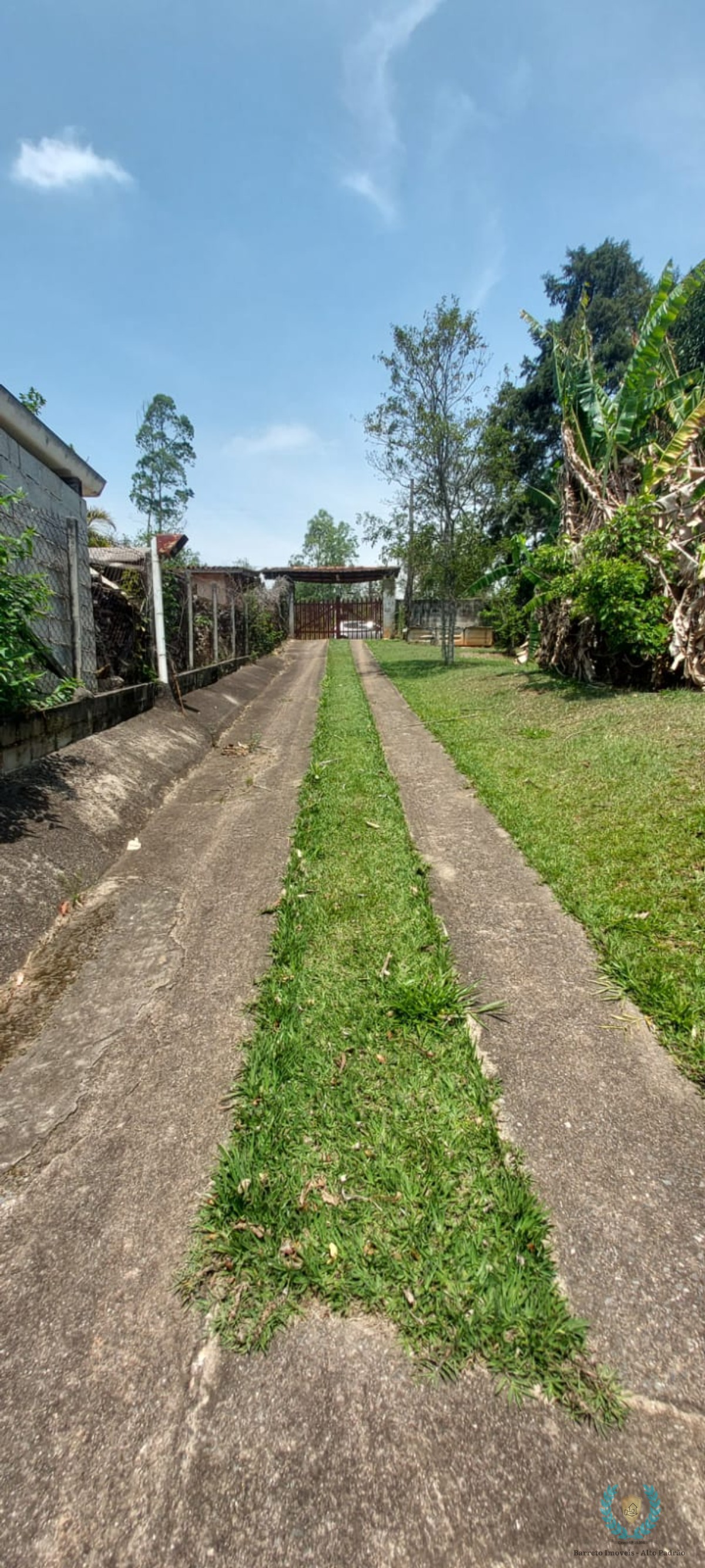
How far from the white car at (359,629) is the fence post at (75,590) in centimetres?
2552

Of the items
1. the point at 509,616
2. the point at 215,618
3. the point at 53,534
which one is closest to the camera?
the point at 53,534

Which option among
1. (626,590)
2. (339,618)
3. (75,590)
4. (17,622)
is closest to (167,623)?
(75,590)

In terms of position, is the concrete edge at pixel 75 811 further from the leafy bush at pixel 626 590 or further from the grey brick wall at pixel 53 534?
the leafy bush at pixel 626 590

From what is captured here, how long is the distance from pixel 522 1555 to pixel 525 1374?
0.26 metres

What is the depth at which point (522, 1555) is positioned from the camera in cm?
104

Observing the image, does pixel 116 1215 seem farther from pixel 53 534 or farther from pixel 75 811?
pixel 53 534

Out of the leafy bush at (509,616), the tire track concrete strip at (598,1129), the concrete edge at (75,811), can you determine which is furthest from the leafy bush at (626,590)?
the leafy bush at (509,616)

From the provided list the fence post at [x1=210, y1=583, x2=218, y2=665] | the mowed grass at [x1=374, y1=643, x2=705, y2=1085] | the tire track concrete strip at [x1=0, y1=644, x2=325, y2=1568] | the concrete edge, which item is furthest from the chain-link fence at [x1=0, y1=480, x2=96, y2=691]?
the fence post at [x1=210, y1=583, x2=218, y2=665]

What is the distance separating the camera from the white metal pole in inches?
322

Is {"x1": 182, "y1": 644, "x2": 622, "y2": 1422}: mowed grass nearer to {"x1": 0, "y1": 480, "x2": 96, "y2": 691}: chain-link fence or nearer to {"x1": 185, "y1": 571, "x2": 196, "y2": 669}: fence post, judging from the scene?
{"x1": 0, "y1": 480, "x2": 96, "y2": 691}: chain-link fence

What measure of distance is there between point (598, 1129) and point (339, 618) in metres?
30.7

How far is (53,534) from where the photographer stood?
5934 mm

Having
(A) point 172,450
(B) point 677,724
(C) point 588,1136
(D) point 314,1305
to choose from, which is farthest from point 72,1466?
(A) point 172,450

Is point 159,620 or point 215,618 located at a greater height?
point 215,618
